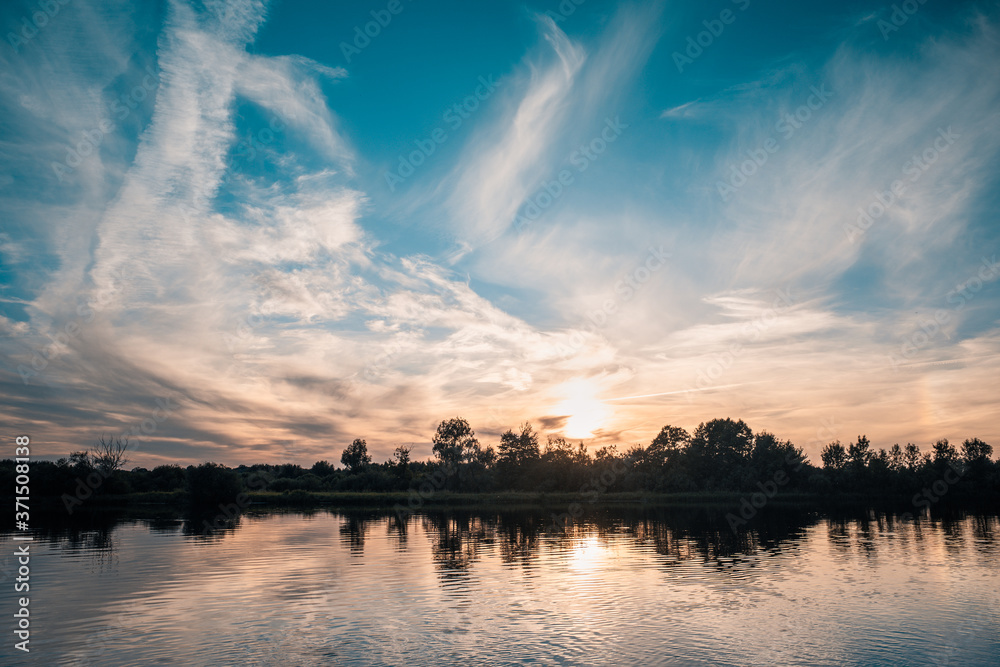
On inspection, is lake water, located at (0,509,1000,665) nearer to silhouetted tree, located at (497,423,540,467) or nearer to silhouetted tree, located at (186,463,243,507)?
silhouetted tree, located at (186,463,243,507)

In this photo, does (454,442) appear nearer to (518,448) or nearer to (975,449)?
(518,448)

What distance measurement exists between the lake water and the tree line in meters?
112

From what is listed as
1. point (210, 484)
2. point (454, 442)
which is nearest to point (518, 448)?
point (454, 442)

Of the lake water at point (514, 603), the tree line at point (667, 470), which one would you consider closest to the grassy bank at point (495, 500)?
the tree line at point (667, 470)

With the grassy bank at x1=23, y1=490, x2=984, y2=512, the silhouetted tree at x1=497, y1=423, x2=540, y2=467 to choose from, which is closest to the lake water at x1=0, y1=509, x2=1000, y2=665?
the grassy bank at x1=23, y1=490, x2=984, y2=512

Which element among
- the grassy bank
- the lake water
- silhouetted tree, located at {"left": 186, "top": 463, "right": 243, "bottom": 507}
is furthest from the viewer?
the grassy bank

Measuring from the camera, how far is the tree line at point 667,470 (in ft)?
507

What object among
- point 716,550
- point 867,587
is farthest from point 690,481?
point 867,587

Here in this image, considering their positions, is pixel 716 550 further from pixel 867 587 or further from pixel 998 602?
pixel 998 602

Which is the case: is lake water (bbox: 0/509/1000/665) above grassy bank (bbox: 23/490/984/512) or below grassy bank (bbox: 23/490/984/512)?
above

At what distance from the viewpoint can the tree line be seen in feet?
507

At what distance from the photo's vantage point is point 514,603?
27.5 m

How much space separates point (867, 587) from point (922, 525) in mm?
56528

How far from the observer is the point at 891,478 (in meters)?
156
